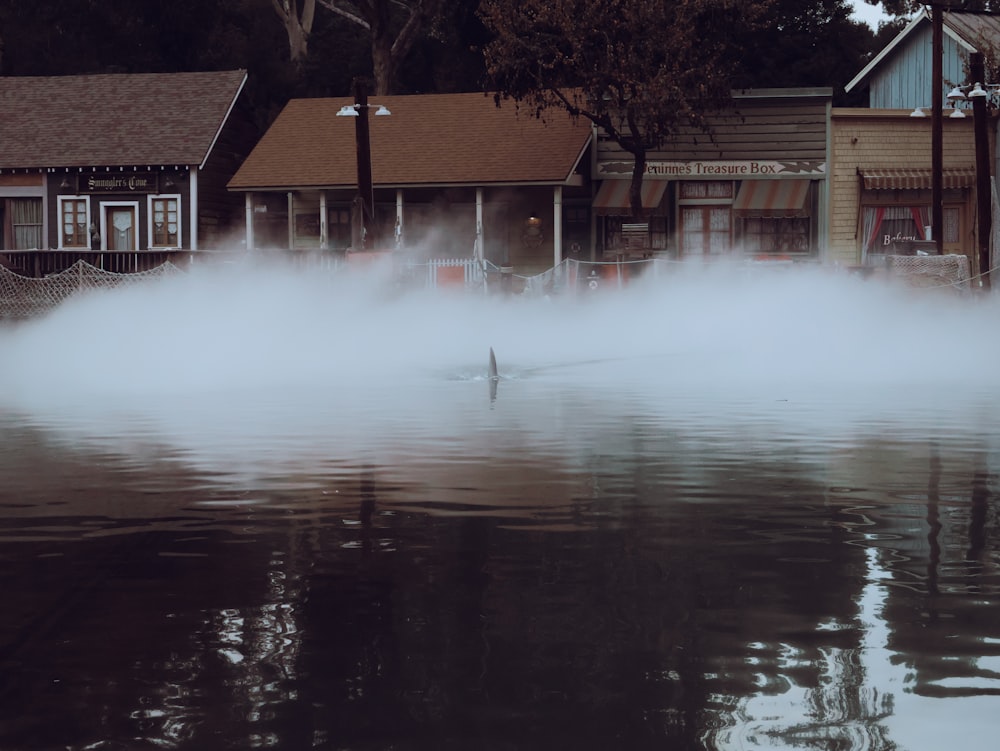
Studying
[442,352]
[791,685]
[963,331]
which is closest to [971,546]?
[791,685]

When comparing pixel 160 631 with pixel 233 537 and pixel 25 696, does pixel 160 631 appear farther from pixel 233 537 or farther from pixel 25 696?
pixel 233 537

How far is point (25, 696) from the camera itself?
724 cm

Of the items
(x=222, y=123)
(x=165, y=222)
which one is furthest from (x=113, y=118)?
(x=165, y=222)

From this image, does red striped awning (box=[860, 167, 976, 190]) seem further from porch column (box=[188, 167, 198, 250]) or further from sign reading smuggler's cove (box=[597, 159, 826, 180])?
porch column (box=[188, 167, 198, 250])

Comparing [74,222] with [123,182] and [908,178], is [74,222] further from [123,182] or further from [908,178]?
[908,178]

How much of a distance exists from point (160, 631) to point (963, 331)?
29.7 metres

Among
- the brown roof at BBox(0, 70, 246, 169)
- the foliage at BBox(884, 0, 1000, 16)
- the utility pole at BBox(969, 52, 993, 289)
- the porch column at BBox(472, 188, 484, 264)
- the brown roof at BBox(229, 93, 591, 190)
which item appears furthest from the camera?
the foliage at BBox(884, 0, 1000, 16)

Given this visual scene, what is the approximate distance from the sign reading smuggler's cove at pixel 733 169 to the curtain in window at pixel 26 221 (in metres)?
19.6

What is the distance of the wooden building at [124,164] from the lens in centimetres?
5762

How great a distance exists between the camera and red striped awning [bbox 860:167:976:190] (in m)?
52.8

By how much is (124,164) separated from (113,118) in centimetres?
307

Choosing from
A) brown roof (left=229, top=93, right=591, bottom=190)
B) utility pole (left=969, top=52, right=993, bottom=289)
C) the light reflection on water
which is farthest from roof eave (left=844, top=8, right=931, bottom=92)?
the light reflection on water

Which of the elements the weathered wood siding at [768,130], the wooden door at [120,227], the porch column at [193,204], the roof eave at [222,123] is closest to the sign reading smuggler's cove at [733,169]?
the weathered wood siding at [768,130]

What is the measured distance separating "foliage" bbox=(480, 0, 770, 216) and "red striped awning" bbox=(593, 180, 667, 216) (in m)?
1.78
